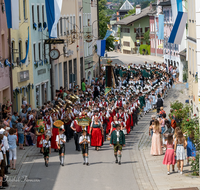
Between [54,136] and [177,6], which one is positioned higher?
[177,6]

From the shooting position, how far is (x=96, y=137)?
69.9 feet

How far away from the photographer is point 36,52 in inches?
1342

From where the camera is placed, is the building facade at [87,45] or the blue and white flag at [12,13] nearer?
the blue and white flag at [12,13]

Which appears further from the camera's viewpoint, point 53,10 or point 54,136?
point 53,10

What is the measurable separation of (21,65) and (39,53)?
16.2 ft

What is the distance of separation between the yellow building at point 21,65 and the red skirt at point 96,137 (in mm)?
8644

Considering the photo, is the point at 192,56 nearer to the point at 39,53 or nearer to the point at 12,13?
the point at 12,13

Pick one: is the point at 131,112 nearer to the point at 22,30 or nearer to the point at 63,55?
the point at 22,30

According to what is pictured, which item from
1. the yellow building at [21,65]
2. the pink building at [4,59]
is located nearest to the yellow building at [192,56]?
the pink building at [4,59]

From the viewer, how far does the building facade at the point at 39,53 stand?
109ft

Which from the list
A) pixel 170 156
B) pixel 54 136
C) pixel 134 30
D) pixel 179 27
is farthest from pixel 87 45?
pixel 134 30

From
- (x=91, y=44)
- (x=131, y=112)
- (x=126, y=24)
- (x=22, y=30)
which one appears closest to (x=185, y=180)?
(x=131, y=112)

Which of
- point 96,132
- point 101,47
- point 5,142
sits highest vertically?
point 101,47

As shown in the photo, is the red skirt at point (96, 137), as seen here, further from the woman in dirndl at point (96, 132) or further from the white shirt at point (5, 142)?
the white shirt at point (5, 142)
